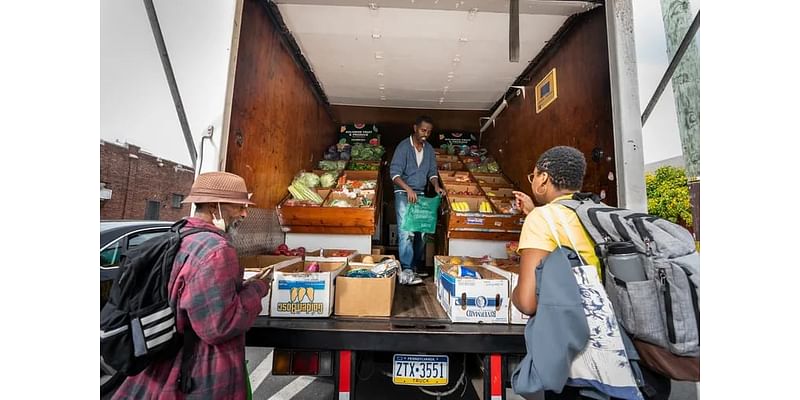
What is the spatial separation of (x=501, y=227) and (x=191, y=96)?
3431mm

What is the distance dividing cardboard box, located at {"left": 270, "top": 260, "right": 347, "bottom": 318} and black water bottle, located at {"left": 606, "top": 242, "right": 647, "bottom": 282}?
1522mm

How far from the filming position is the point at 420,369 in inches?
74.3

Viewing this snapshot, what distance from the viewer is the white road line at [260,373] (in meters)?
3.14

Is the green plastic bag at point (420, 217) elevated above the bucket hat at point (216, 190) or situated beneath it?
situated beneath

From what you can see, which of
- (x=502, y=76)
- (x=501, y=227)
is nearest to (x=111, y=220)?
(x=501, y=227)

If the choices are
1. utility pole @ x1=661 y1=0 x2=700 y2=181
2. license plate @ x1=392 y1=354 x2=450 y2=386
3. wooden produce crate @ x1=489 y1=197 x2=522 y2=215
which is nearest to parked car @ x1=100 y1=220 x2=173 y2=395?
license plate @ x1=392 y1=354 x2=450 y2=386

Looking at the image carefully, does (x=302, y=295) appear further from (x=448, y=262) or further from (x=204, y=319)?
(x=448, y=262)

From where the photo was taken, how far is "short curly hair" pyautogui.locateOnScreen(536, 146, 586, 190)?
4.96 feet

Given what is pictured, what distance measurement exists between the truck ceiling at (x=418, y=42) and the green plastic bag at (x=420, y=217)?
76.4 inches

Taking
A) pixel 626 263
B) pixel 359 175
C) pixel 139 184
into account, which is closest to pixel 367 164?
pixel 359 175

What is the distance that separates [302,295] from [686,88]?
124 inches

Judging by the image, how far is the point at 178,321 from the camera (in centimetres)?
134

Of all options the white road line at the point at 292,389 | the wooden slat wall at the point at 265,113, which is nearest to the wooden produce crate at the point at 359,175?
the wooden slat wall at the point at 265,113

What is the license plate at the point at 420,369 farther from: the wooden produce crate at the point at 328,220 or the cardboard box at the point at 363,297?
the wooden produce crate at the point at 328,220
